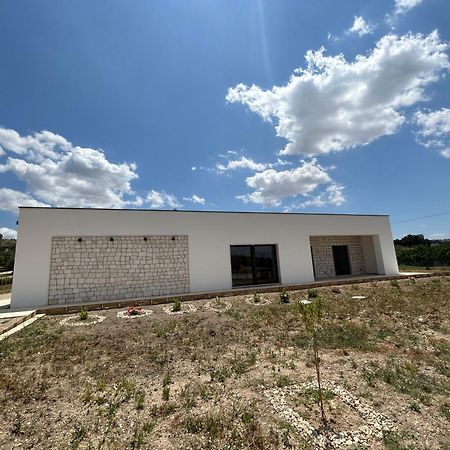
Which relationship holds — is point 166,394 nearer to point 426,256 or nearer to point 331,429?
point 331,429

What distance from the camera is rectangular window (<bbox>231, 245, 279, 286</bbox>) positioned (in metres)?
14.6

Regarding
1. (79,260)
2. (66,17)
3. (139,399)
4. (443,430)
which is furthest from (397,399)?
(66,17)

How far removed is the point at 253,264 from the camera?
49.3 feet

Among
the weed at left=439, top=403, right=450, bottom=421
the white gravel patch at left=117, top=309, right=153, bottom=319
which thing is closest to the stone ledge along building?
the white gravel patch at left=117, top=309, right=153, bottom=319

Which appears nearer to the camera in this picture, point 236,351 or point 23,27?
point 236,351

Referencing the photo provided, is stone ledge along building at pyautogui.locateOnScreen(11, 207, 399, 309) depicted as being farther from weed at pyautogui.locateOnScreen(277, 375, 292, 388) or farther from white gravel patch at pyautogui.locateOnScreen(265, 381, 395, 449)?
white gravel patch at pyautogui.locateOnScreen(265, 381, 395, 449)

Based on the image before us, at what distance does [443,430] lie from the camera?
11.4ft

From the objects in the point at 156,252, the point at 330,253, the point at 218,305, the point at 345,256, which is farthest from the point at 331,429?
the point at 345,256

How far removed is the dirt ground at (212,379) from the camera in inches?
134

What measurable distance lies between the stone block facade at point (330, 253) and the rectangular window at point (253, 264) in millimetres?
4075

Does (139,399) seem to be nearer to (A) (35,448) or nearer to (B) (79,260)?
(A) (35,448)

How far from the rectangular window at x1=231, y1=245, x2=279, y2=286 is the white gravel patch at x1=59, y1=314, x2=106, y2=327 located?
7246 mm

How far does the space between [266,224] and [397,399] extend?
1126cm

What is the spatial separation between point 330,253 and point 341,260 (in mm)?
1071
